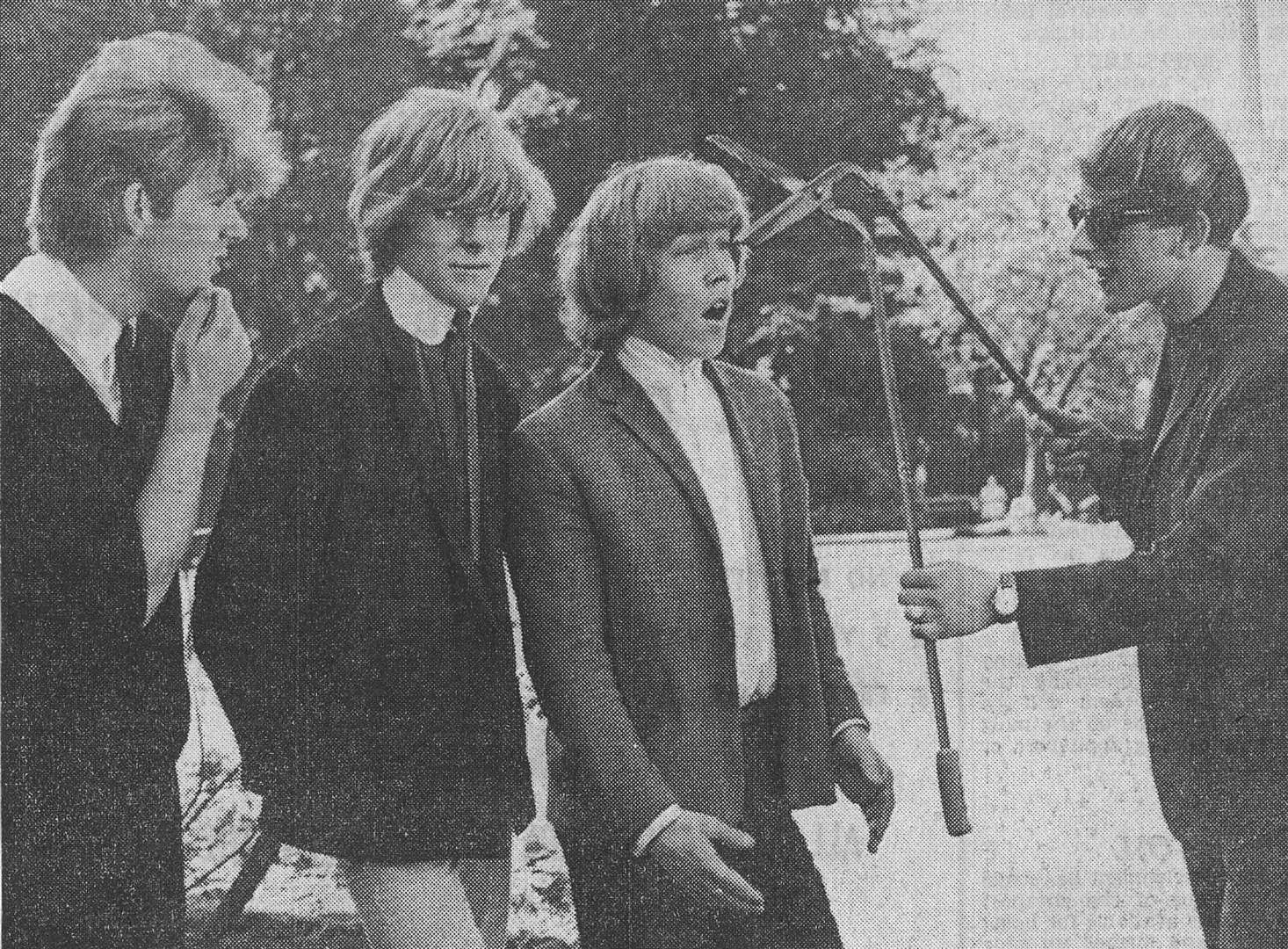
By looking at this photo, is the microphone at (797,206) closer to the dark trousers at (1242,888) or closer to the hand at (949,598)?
the hand at (949,598)

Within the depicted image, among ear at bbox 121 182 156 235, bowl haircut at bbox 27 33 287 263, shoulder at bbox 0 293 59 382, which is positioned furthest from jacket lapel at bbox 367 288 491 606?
shoulder at bbox 0 293 59 382

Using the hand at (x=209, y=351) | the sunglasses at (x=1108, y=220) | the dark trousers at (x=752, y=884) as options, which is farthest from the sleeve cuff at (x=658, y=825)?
the sunglasses at (x=1108, y=220)

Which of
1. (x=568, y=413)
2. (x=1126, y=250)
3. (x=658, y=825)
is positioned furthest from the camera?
(x=1126, y=250)

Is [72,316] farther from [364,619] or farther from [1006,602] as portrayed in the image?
[1006,602]

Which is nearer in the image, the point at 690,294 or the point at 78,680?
the point at 690,294

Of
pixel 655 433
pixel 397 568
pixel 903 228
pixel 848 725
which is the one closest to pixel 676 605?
pixel 655 433

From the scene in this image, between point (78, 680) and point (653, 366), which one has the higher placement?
point (653, 366)

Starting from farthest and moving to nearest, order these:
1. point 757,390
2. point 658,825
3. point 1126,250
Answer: point 1126,250
point 757,390
point 658,825

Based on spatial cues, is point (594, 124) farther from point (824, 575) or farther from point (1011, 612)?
point (1011, 612)

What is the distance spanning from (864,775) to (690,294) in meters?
0.98

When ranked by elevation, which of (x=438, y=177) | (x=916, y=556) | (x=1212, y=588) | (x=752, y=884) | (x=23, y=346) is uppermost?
(x=438, y=177)

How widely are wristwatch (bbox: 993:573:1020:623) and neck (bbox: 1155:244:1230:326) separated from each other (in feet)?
2.05

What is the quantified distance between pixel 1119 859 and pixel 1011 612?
58 cm

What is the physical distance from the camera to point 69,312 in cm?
293
